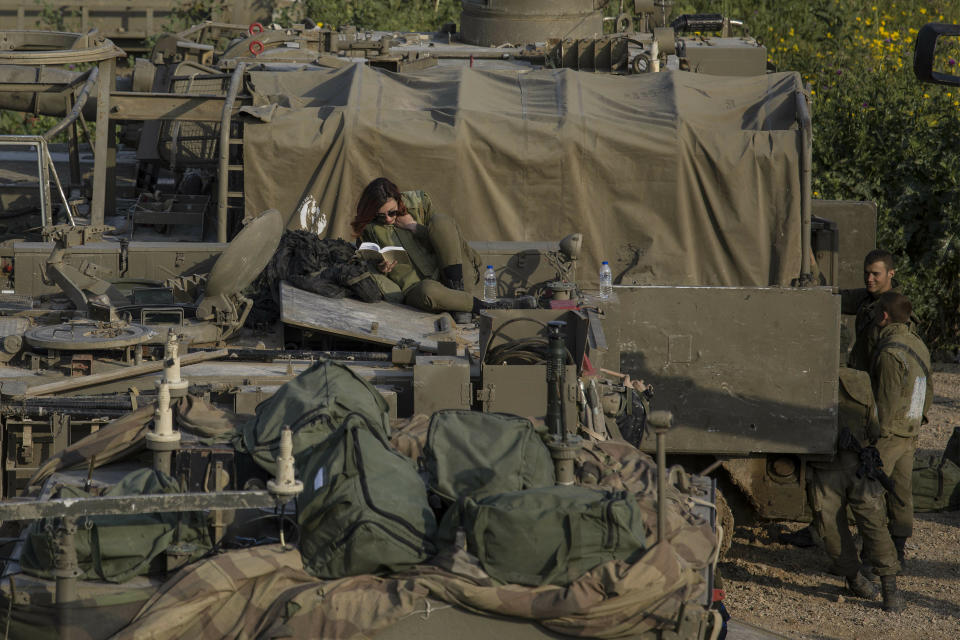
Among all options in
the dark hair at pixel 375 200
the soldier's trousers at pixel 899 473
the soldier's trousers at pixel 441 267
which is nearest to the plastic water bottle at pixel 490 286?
the soldier's trousers at pixel 441 267

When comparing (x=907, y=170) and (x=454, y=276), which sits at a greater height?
(x=907, y=170)

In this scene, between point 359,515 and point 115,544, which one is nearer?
point 359,515

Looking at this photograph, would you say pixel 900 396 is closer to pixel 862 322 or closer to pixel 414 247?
pixel 862 322

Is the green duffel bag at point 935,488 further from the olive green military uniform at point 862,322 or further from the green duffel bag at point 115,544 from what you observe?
the green duffel bag at point 115,544

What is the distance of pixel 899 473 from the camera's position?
8.36 m

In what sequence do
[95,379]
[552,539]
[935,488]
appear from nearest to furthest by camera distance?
[552,539] < [95,379] < [935,488]

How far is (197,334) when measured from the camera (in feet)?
26.5

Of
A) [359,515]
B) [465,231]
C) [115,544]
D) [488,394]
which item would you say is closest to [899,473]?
[488,394]

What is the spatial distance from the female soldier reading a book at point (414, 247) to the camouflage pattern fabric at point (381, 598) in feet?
12.6

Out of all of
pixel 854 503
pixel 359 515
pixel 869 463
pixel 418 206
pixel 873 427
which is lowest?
pixel 854 503

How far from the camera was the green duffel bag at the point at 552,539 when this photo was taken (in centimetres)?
501

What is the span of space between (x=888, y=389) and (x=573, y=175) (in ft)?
11.5

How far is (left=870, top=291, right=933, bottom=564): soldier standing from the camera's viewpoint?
26.7 feet

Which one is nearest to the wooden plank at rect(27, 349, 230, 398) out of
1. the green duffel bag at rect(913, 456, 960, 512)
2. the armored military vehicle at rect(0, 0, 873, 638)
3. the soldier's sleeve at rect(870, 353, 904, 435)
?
the armored military vehicle at rect(0, 0, 873, 638)
